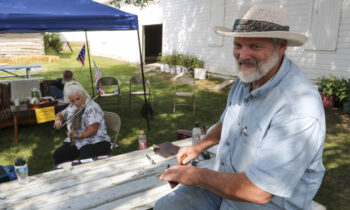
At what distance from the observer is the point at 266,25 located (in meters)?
1.51

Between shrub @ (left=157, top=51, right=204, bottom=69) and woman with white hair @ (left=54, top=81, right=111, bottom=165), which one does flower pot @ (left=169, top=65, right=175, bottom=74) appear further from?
woman with white hair @ (left=54, top=81, right=111, bottom=165)

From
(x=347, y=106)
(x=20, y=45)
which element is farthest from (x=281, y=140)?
(x=20, y=45)

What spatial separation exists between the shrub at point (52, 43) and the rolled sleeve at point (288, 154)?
2431cm

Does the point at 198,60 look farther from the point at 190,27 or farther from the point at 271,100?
the point at 271,100

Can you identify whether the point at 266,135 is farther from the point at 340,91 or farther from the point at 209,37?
the point at 209,37

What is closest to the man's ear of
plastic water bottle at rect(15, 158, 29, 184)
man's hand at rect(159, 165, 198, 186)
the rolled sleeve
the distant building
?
the rolled sleeve

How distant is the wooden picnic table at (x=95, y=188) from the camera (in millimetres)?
1996

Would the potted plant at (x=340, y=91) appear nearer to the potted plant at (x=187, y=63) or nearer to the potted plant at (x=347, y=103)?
the potted plant at (x=347, y=103)

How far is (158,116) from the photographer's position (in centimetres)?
719

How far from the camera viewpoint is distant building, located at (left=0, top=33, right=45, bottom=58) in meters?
19.3

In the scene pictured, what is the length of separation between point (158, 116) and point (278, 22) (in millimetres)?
5809

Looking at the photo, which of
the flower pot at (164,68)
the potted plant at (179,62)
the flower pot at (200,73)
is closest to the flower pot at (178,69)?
the potted plant at (179,62)

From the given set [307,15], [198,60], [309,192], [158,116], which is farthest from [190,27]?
[309,192]

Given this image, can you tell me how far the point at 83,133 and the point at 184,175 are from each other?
236cm
